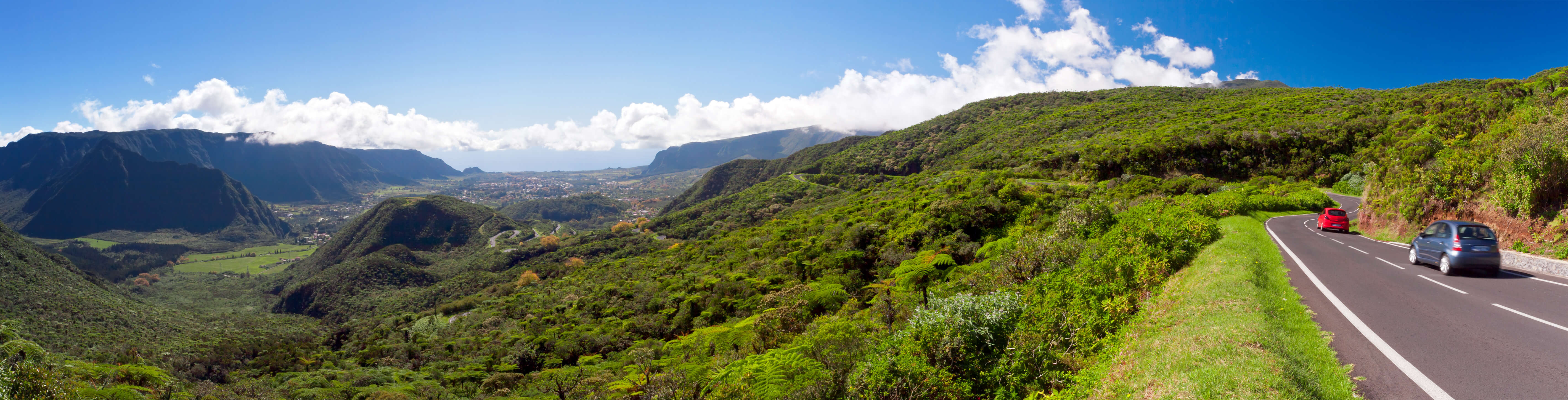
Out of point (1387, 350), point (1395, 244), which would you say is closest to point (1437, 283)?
point (1387, 350)

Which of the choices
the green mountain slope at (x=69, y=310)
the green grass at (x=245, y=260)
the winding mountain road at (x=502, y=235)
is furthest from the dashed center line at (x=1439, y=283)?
the green grass at (x=245, y=260)

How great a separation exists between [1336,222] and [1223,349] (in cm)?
2228

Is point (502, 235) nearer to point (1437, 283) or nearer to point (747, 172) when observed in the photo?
point (747, 172)

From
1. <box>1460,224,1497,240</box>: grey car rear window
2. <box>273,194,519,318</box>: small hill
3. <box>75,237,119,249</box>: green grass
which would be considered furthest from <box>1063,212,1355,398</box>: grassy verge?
<box>75,237,119,249</box>: green grass

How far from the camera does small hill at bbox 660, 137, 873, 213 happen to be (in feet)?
398

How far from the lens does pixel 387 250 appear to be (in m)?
98.4

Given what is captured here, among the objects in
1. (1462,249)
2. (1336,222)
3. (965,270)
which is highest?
(1462,249)

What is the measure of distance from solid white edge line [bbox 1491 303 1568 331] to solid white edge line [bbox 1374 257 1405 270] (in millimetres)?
4358

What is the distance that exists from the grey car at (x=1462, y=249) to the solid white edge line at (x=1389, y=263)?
44 centimetres

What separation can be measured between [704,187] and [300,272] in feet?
313

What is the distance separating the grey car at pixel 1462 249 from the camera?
991 centimetres

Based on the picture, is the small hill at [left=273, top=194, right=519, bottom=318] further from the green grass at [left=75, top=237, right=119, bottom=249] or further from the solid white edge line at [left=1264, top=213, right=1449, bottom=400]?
the green grass at [left=75, top=237, right=119, bottom=249]

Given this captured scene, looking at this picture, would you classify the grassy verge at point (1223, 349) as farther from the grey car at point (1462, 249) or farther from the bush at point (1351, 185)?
the bush at point (1351, 185)

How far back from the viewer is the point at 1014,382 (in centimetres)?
713
